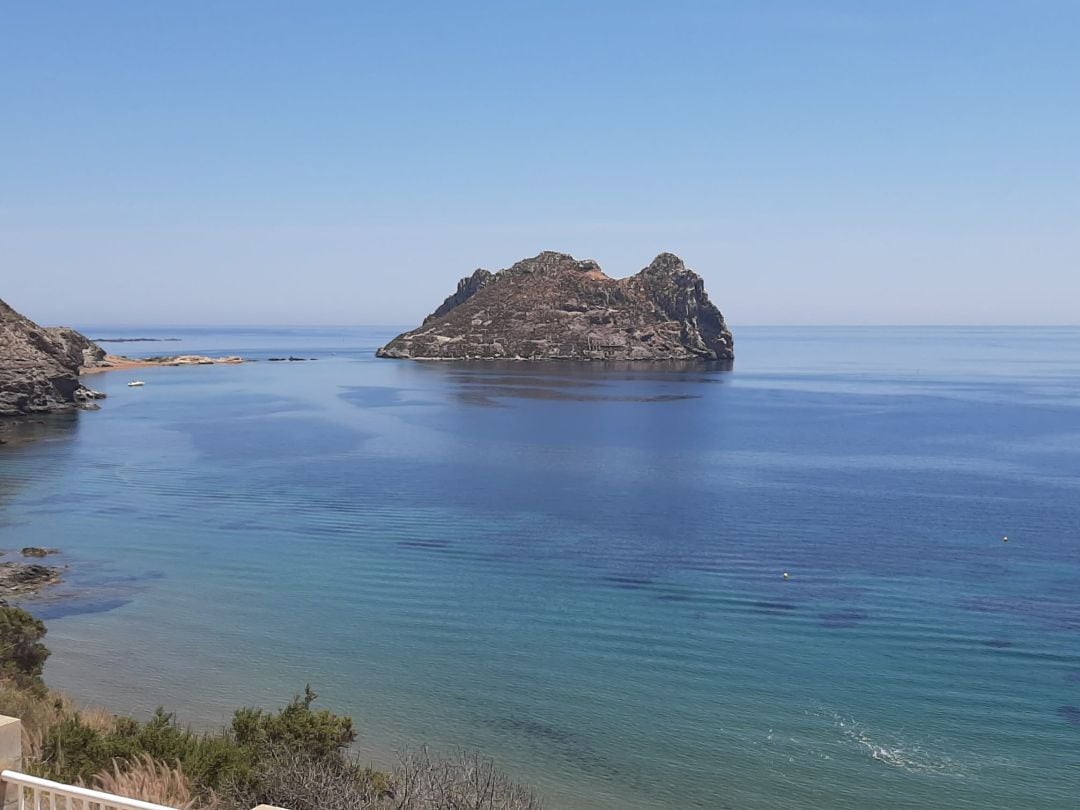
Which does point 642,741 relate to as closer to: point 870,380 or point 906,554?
point 906,554

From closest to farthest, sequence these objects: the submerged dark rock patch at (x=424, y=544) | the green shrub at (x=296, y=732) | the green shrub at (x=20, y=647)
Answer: the green shrub at (x=296, y=732)
the green shrub at (x=20, y=647)
the submerged dark rock patch at (x=424, y=544)

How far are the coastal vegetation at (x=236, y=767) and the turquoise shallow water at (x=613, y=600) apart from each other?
4.22m

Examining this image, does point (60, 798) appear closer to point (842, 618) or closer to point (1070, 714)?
point (1070, 714)

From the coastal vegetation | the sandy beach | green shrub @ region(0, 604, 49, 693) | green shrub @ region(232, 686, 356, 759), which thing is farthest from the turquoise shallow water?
the sandy beach

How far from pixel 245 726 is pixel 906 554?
27055 mm

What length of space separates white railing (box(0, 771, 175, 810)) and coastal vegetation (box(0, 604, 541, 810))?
8.46 ft

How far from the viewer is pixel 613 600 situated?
92.9 feet

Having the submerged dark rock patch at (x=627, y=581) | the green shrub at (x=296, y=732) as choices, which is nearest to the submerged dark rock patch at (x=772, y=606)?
the submerged dark rock patch at (x=627, y=581)

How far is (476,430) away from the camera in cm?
7244

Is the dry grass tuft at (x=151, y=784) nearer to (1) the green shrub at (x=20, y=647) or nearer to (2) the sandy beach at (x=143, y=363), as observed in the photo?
(1) the green shrub at (x=20, y=647)

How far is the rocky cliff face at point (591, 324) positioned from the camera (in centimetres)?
17125

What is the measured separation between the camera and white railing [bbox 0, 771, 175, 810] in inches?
267

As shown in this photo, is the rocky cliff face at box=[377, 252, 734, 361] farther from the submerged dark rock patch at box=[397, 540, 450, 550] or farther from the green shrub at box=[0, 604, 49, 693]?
the green shrub at box=[0, 604, 49, 693]

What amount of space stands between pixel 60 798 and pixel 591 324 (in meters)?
168
